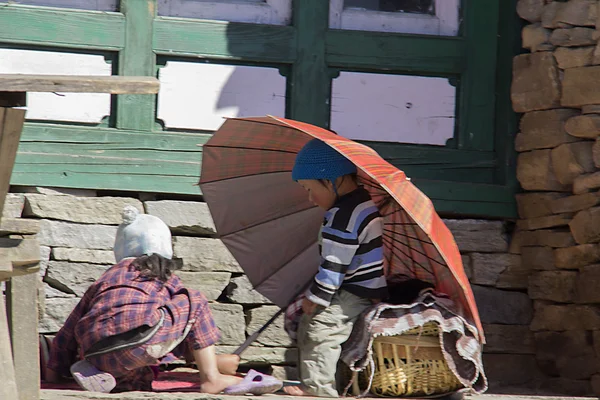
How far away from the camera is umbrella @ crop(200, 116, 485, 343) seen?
196 inches

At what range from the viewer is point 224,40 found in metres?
6.25

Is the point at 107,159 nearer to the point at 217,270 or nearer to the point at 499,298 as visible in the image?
the point at 217,270

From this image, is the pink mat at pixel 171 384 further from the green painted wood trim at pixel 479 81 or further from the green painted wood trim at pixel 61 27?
the green painted wood trim at pixel 479 81

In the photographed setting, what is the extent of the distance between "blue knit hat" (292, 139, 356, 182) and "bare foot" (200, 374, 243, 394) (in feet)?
3.01

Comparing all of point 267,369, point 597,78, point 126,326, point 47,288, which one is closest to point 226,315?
point 267,369

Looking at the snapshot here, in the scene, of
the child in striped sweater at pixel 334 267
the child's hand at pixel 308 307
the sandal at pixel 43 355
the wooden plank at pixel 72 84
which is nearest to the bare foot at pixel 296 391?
the child in striped sweater at pixel 334 267

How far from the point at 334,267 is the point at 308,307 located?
0.22 meters

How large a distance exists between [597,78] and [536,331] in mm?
1521

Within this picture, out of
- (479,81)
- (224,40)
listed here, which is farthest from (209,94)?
(479,81)

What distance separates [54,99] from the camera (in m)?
6.05

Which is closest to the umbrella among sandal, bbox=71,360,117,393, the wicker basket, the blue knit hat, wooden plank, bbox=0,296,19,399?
the blue knit hat

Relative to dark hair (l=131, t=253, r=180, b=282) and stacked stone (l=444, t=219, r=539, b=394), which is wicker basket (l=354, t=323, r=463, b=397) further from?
stacked stone (l=444, t=219, r=539, b=394)

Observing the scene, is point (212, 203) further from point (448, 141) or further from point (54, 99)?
point (448, 141)

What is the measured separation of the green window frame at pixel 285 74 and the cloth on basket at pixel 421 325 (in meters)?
1.82
